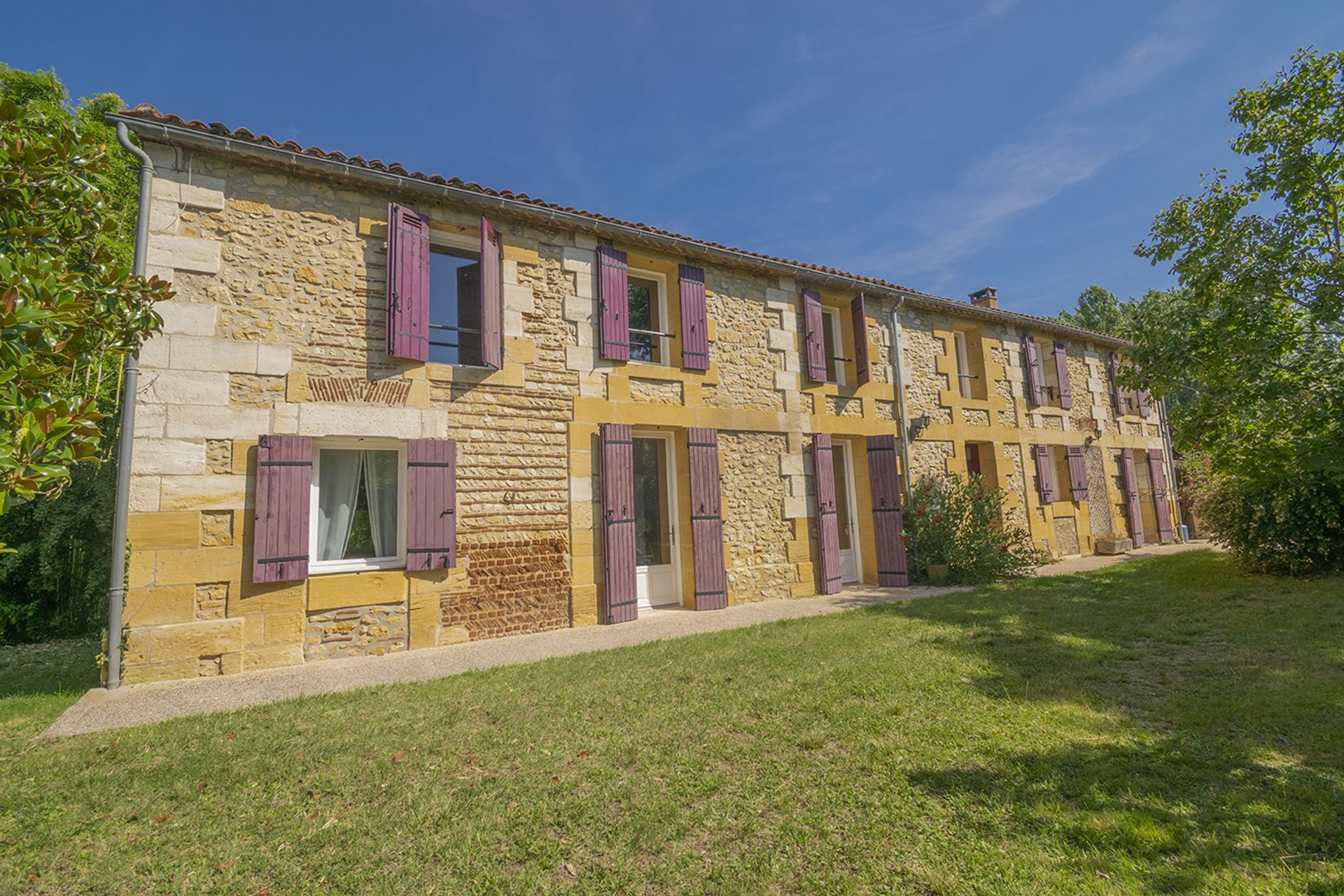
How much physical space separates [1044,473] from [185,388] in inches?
503

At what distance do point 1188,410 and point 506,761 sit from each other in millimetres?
9187

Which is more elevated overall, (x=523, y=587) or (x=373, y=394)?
(x=373, y=394)

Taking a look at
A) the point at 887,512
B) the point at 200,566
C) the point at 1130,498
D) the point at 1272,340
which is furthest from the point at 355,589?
the point at 1130,498

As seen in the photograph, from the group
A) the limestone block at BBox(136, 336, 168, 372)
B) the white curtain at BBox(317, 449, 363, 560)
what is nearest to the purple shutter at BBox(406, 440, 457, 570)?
the white curtain at BBox(317, 449, 363, 560)

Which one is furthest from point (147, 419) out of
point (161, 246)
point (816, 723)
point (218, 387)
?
point (816, 723)

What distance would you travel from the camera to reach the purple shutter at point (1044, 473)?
10953 mm

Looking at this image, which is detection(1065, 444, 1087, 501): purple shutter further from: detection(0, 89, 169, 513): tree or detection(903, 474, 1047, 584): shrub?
detection(0, 89, 169, 513): tree

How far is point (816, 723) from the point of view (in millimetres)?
3195

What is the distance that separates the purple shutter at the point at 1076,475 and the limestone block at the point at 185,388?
44.3 feet

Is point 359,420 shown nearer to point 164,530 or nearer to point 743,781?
point 164,530

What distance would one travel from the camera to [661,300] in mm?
7965

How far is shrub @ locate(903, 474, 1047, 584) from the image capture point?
27.4ft

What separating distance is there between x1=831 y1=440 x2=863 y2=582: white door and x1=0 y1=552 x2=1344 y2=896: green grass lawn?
435cm

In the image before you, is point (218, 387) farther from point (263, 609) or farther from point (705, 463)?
point (705, 463)
